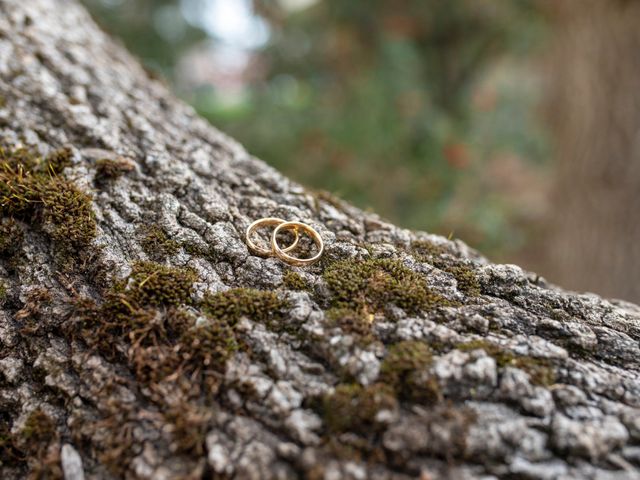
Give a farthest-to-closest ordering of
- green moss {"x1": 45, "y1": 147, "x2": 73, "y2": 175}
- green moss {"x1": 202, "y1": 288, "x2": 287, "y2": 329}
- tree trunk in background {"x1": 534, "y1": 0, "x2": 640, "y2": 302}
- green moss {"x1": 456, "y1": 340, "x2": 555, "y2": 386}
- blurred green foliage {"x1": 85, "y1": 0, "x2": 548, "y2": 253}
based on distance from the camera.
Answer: tree trunk in background {"x1": 534, "y1": 0, "x2": 640, "y2": 302} < blurred green foliage {"x1": 85, "y1": 0, "x2": 548, "y2": 253} < green moss {"x1": 45, "y1": 147, "x2": 73, "y2": 175} < green moss {"x1": 202, "y1": 288, "x2": 287, "y2": 329} < green moss {"x1": 456, "y1": 340, "x2": 555, "y2": 386}

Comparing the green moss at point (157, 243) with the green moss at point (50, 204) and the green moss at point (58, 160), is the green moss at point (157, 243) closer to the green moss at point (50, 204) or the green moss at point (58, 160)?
the green moss at point (50, 204)

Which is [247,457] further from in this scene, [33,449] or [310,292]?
[33,449]

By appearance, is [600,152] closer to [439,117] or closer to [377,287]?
[439,117]

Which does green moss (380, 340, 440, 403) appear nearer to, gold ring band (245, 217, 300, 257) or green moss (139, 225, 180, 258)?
gold ring band (245, 217, 300, 257)

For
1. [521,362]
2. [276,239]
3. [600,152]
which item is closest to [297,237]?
[276,239]

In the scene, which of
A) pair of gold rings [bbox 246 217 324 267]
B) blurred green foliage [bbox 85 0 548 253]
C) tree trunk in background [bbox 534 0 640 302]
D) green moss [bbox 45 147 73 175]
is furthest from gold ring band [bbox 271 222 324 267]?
tree trunk in background [bbox 534 0 640 302]

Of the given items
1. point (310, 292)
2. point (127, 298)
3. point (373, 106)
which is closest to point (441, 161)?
point (373, 106)
